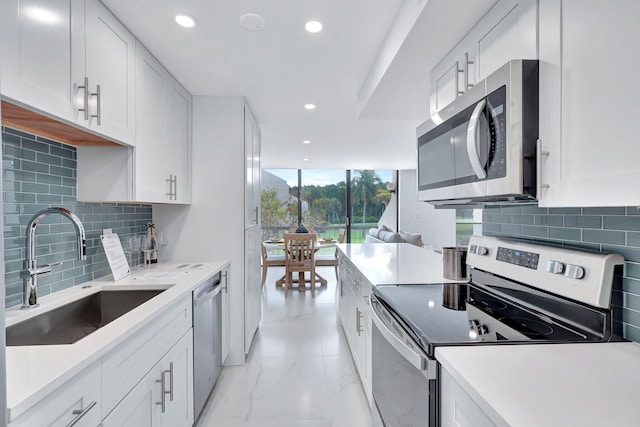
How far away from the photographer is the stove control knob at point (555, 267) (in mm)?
1058

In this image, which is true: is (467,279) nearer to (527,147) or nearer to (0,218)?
(527,147)

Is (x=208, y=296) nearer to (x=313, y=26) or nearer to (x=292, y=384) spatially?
(x=292, y=384)

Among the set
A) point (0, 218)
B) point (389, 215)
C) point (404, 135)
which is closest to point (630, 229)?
point (0, 218)

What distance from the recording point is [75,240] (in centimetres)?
171

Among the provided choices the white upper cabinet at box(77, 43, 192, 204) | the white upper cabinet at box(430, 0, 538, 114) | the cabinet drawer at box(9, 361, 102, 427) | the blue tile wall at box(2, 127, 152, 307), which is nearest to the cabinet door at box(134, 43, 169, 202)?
the white upper cabinet at box(77, 43, 192, 204)

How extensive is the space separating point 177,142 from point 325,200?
6009mm

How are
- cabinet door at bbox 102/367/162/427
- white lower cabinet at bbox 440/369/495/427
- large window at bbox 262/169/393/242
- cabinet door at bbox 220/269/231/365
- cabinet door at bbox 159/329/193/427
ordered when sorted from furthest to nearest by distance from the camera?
large window at bbox 262/169/393/242
cabinet door at bbox 220/269/231/365
cabinet door at bbox 159/329/193/427
cabinet door at bbox 102/367/162/427
white lower cabinet at bbox 440/369/495/427

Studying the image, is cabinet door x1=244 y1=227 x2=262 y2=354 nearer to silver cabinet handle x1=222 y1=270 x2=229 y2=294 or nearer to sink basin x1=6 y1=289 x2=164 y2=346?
silver cabinet handle x1=222 y1=270 x2=229 y2=294

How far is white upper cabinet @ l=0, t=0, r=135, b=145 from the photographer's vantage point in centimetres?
100

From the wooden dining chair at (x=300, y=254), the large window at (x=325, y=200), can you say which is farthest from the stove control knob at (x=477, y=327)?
the large window at (x=325, y=200)

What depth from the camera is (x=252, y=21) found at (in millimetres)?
1615

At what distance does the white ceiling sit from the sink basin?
1.42 meters

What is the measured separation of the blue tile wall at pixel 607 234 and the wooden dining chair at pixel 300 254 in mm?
3775

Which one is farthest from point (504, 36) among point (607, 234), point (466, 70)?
point (607, 234)
